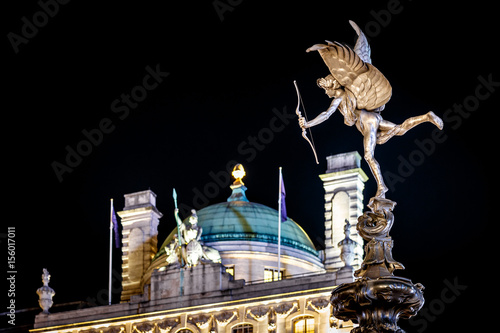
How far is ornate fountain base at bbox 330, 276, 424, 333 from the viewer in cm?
2272

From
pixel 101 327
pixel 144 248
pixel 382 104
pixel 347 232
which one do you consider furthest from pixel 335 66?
pixel 144 248

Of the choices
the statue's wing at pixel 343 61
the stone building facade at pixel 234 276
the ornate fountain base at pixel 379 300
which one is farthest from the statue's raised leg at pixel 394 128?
the stone building facade at pixel 234 276

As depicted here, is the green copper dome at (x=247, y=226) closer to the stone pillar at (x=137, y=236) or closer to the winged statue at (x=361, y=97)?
the stone pillar at (x=137, y=236)

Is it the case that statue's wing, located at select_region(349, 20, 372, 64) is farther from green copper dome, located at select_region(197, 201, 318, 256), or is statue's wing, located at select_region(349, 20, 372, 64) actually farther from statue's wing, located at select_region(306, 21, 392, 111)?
green copper dome, located at select_region(197, 201, 318, 256)

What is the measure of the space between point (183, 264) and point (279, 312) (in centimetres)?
642

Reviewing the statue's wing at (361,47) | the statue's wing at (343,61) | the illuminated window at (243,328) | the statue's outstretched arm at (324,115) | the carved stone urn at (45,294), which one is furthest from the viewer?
the carved stone urn at (45,294)

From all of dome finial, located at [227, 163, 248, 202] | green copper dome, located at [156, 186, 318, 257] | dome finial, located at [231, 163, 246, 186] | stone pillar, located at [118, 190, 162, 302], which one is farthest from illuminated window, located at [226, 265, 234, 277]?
dome finial, located at [231, 163, 246, 186]

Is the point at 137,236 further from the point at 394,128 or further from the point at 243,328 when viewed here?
the point at 394,128

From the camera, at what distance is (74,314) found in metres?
64.6

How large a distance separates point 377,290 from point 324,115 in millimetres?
4471

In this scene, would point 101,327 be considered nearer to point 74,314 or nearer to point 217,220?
point 74,314

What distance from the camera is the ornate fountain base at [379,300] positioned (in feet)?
74.5

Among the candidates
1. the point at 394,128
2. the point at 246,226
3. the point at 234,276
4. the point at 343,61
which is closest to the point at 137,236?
the point at 246,226

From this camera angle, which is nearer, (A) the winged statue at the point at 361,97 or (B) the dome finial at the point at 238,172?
(A) the winged statue at the point at 361,97
